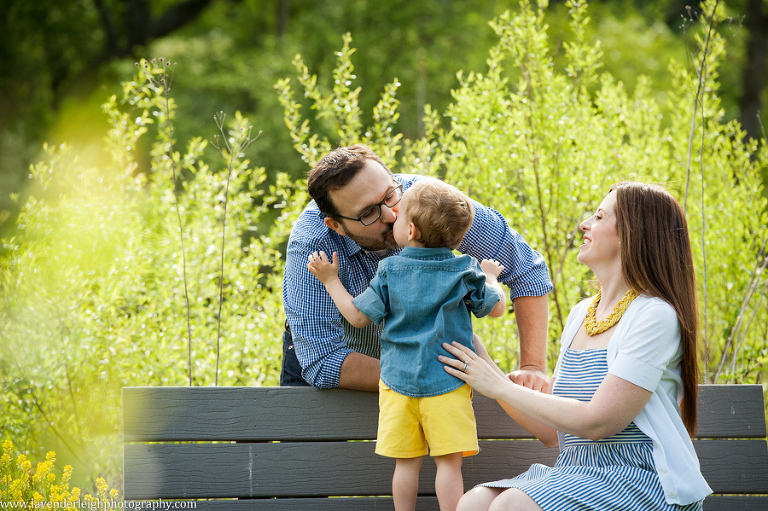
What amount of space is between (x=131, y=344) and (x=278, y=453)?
1892mm

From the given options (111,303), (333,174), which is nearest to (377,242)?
(333,174)

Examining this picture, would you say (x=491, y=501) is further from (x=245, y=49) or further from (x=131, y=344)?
(x=245, y=49)

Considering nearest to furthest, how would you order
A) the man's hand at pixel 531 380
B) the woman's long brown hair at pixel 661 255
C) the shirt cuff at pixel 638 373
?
the shirt cuff at pixel 638 373, the woman's long brown hair at pixel 661 255, the man's hand at pixel 531 380

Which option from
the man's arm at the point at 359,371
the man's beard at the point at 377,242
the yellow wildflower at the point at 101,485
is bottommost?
the yellow wildflower at the point at 101,485

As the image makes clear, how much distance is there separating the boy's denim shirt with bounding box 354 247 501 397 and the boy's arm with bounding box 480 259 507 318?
0.06m

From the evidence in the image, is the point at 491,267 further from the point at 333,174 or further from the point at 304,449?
the point at 304,449

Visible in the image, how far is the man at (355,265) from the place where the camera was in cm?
227

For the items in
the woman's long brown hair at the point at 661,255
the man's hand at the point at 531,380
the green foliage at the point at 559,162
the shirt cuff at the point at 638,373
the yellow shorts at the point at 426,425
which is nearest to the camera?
A: the shirt cuff at the point at 638,373

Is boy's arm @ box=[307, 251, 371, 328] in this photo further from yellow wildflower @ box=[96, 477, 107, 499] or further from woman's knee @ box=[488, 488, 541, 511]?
yellow wildflower @ box=[96, 477, 107, 499]

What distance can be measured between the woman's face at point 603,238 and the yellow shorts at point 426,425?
52 cm

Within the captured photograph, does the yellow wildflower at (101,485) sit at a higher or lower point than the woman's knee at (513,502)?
lower

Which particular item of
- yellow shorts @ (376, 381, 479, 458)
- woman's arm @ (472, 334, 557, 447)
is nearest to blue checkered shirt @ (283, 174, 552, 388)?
yellow shorts @ (376, 381, 479, 458)

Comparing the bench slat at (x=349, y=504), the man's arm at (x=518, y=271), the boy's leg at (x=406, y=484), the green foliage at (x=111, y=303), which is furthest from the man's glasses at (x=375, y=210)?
the green foliage at (x=111, y=303)

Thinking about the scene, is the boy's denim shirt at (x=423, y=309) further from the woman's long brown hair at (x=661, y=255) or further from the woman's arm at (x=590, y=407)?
the woman's long brown hair at (x=661, y=255)
